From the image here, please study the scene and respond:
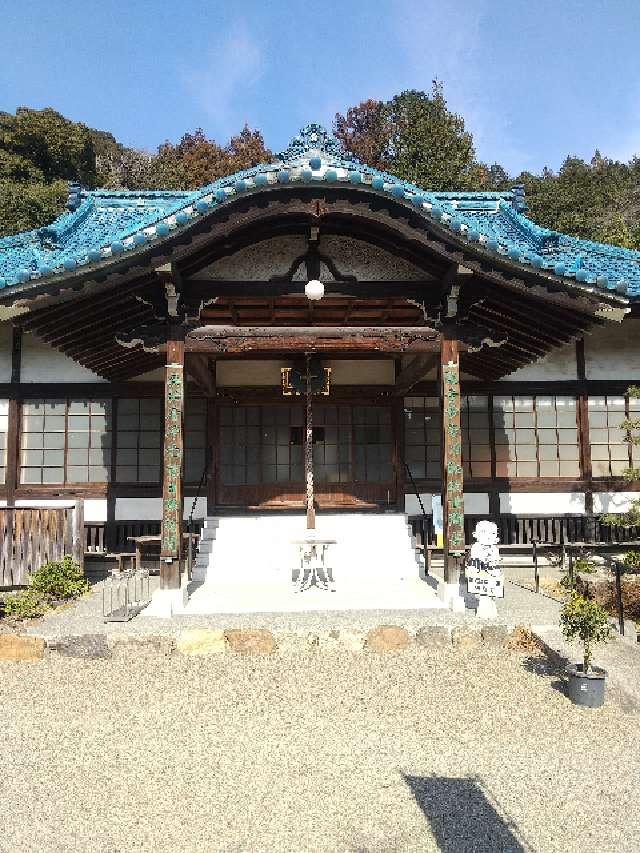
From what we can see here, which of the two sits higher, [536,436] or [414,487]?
[536,436]

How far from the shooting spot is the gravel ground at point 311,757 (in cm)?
346

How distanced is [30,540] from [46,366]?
373 centimetres

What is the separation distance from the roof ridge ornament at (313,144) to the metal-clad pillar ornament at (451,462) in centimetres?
320

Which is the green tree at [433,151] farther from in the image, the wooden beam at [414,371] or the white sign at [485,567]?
the white sign at [485,567]

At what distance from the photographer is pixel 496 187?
4291 centimetres

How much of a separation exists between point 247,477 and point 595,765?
8.65 m

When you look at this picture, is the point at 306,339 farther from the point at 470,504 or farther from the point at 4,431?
the point at 4,431

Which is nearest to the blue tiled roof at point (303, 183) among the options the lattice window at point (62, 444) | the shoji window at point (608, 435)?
the shoji window at point (608, 435)

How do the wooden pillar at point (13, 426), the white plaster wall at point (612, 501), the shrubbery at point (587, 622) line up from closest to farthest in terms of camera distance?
the shrubbery at point (587, 622) → the wooden pillar at point (13, 426) → the white plaster wall at point (612, 501)

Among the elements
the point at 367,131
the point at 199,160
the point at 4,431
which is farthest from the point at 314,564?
the point at 367,131

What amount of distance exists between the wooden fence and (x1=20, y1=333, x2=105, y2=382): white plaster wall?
10.2ft

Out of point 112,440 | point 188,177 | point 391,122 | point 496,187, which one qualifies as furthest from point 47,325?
point 496,187

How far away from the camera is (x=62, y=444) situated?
11156 millimetres

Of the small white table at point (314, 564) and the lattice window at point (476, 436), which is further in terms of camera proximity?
the lattice window at point (476, 436)
